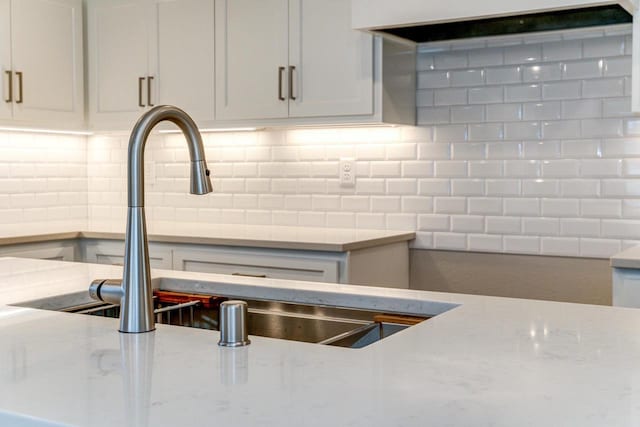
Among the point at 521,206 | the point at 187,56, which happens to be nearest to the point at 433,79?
the point at 521,206

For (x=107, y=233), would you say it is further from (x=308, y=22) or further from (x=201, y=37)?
(x=308, y=22)

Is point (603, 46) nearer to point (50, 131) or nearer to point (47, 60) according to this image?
point (47, 60)

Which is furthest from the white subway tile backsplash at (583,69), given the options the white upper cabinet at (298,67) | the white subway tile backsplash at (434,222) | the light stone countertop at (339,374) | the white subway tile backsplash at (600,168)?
the light stone countertop at (339,374)

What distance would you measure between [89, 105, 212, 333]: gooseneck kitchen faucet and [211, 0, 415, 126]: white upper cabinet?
6.62 ft

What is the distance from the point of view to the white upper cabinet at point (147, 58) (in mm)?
3742

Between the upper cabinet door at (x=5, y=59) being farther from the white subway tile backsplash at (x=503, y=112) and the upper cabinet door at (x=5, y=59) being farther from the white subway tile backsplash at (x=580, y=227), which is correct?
the white subway tile backsplash at (x=580, y=227)

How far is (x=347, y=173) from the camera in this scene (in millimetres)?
3699

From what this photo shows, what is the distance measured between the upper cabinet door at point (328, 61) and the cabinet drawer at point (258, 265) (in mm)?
689

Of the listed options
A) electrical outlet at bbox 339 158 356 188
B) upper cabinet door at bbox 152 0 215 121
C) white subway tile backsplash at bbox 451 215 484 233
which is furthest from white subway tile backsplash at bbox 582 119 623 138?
upper cabinet door at bbox 152 0 215 121

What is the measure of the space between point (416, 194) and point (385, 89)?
0.53 metres

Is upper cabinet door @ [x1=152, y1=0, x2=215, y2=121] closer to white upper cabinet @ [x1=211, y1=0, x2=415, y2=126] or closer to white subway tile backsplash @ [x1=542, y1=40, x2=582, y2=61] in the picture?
white upper cabinet @ [x1=211, y1=0, x2=415, y2=126]

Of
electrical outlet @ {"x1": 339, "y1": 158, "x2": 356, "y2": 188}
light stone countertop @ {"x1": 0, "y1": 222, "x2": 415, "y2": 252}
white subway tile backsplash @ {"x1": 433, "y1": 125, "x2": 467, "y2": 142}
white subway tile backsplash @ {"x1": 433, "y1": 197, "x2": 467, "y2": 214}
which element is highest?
white subway tile backsplash @ {"x1": 433, "y1": 125, "x2": 467, "y2": 142}

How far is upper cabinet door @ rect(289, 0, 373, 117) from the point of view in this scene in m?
3.31

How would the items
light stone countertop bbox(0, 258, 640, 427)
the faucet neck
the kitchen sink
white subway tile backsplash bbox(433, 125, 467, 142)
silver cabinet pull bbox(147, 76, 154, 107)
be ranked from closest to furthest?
light stone countertop bbox(0, 258, 640, 427) < the faucet neck < the kitchen sink < white subway tile backsplash bbox(433, 125, 467, 142) < silver cabinet pull bbox(147, 76, 154, 107)
